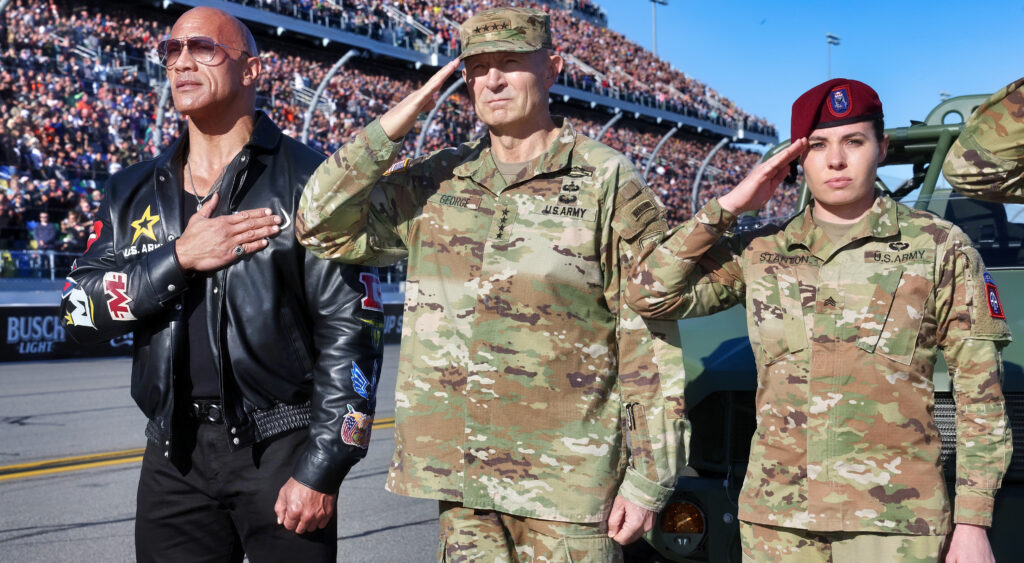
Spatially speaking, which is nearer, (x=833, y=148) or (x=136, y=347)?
(x=833, y=148)

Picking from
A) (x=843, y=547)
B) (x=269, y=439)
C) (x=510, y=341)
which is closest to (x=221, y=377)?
(x=269, y=439)

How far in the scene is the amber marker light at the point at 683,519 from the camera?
10.7 ft

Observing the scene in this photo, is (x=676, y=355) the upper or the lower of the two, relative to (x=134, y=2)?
lower

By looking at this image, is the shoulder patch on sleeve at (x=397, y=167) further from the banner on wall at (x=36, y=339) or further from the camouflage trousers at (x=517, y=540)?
the banner on wall at (x=36, y=339)

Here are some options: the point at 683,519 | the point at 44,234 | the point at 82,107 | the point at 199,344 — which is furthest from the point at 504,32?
the point at 82,107

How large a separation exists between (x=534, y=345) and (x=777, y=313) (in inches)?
25.0

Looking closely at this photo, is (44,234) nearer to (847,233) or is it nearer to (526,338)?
(526,338)

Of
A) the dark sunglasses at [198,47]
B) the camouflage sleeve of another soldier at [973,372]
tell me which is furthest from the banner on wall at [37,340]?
the camouflage sleeve of another soldier at [973,372]

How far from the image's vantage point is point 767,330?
2.56 metres

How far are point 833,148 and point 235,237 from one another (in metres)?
1.51

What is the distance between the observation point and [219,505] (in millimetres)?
2604

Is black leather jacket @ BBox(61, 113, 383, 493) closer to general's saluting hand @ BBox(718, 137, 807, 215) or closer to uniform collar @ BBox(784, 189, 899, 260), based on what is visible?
general's saluting hand @ BBox(718, 137, 807, 215)

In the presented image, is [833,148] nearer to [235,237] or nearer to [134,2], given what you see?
[235,237]

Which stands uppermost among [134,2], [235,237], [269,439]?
[134,2]
